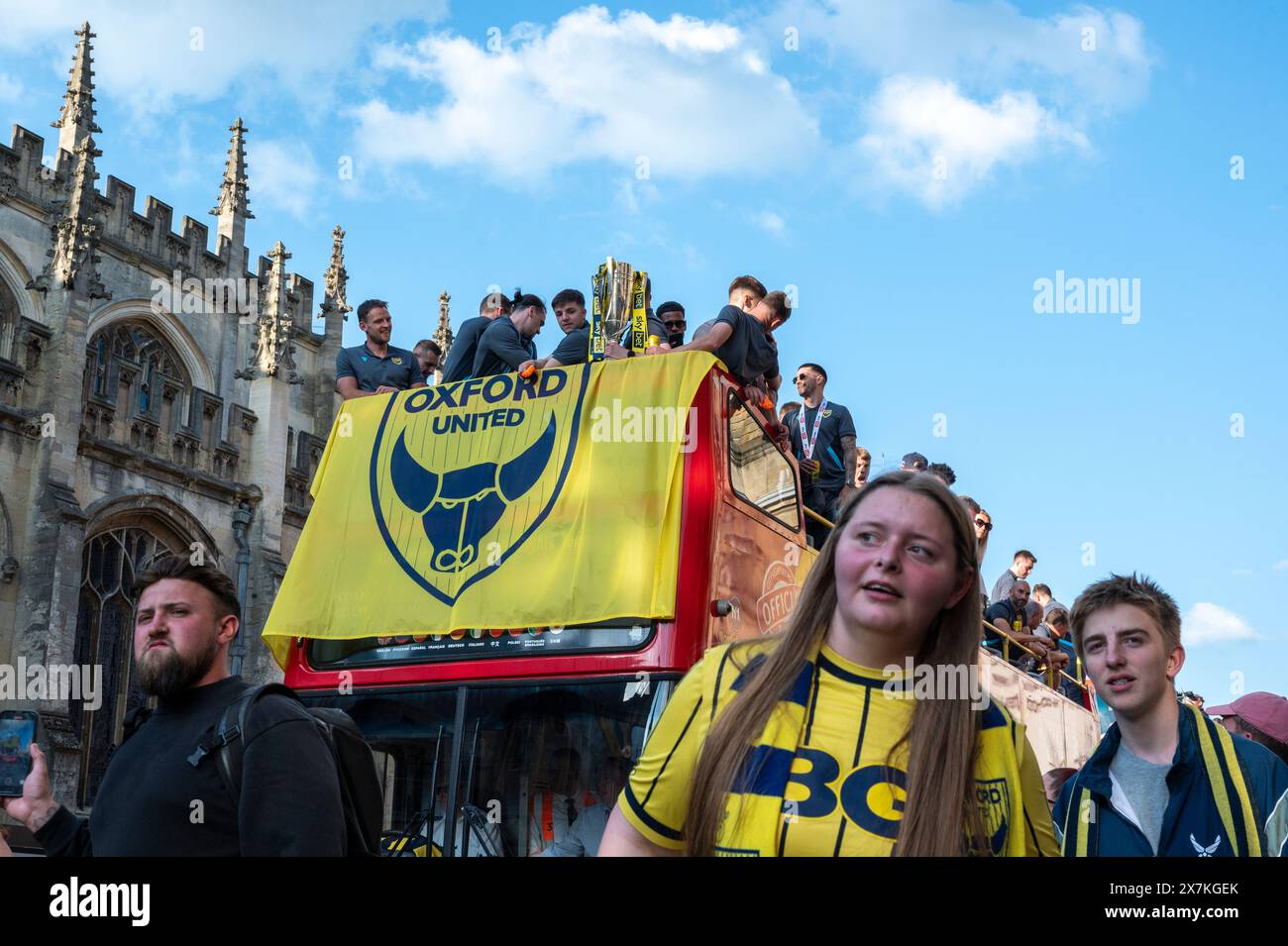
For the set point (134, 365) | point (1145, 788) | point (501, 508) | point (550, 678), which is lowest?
point (1145, 788)

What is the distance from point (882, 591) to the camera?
2.38m

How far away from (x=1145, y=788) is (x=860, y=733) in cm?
161

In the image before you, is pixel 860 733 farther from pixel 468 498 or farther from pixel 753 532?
pixel 468 498

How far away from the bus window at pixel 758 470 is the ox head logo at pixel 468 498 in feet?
3.92

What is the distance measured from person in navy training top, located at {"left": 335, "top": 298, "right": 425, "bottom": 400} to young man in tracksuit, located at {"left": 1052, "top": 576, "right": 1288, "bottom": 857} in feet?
24.2

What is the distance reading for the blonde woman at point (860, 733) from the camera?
7.18ft

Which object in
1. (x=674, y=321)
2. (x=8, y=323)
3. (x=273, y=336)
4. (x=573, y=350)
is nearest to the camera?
(x=573, y=350)

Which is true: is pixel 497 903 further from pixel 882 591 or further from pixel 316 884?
pixel 882 591

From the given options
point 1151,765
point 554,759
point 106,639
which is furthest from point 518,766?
point 106,639

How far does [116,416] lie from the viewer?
24.0 m

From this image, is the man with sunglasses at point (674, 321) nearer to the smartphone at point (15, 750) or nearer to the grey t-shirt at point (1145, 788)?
the smartphone at point (15, 750)

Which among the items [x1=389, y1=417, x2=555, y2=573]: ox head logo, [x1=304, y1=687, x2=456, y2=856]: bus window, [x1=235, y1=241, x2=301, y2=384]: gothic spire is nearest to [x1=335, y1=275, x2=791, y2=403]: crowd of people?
[x1=389, y1=417, x2=555, y2=573]: ox head logo

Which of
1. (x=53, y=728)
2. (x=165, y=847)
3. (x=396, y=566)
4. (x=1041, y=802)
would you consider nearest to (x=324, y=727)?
(x=165, y=847)

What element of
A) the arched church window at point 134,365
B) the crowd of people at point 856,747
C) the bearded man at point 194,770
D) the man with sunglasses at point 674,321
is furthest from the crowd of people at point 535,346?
the arched church window at point 134,365
